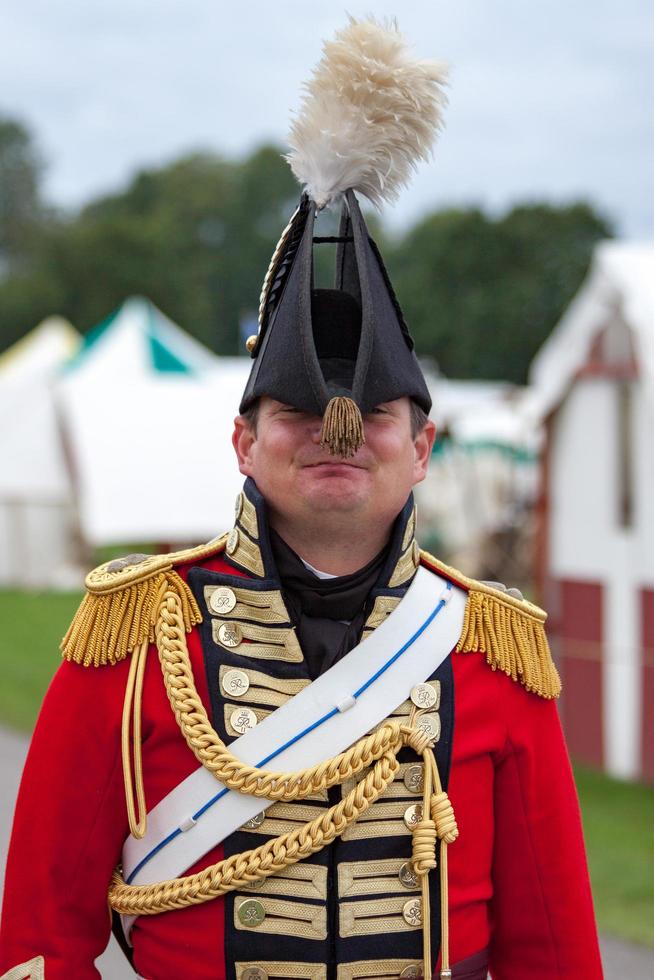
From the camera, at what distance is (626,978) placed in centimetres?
463

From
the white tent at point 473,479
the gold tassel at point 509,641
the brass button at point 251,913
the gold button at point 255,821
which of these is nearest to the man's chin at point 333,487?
the gold tassel at point 509,641

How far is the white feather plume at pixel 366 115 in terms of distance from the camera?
2018 millimetres

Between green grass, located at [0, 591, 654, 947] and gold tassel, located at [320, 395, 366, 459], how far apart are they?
12.2 ft

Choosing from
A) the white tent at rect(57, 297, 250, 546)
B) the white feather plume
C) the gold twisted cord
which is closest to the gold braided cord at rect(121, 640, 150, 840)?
the gold twisted cord

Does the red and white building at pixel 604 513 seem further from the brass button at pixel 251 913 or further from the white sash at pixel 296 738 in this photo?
the brass button at pixel 251 913

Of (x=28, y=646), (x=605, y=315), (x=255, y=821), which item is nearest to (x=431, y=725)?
(x=255, y=821)

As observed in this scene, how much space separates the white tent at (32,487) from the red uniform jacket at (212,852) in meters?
14.8

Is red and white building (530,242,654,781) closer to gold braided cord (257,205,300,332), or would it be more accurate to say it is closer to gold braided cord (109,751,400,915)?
gold braided cord (257,205,300,332)

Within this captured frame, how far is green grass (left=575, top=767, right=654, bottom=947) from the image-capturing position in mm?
5316

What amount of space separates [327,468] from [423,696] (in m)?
0.41

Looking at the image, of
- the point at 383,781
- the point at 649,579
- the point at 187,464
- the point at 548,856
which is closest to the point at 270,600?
the point at 383,781

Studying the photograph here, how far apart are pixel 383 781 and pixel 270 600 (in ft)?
1.08

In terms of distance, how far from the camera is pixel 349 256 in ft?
6.95

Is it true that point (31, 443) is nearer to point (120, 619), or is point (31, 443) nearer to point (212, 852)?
point (120, 619)
